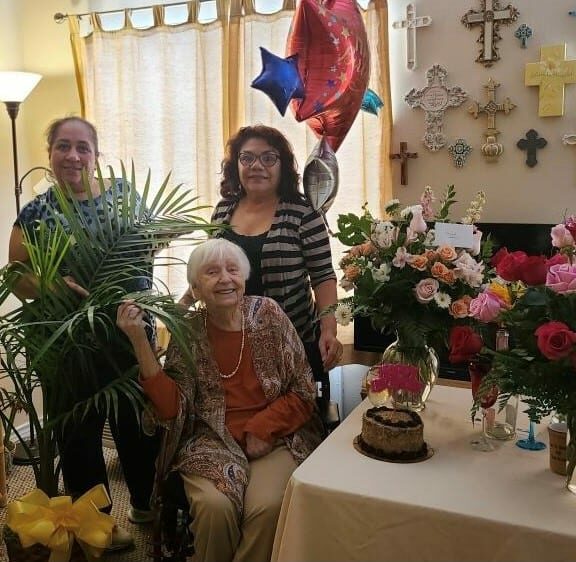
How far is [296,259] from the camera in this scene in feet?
6.86

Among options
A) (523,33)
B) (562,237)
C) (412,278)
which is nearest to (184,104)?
(523,33)

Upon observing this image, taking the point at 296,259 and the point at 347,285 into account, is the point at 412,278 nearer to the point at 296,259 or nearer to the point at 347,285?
the point at 347,285

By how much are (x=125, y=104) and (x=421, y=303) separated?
2386mm

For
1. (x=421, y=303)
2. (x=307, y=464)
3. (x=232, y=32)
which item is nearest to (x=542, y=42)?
(x=232, y=32)

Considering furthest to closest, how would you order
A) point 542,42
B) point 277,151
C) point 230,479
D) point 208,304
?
point 542,42 → point 277,151 → point 208,304 → point 230,479

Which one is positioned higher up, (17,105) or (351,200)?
(17,105)

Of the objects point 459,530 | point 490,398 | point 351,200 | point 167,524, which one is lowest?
point 167,524

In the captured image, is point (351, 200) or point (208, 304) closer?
point (208, 304)

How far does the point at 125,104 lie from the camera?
331 cm

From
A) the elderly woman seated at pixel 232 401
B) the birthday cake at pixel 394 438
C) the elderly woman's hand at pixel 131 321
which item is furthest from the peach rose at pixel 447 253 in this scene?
the elderly woman's hand at pixel 131 321

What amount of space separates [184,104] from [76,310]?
1.78m

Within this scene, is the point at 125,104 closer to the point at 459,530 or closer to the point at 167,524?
the point at 167,524

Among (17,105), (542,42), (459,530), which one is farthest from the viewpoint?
(17,105)

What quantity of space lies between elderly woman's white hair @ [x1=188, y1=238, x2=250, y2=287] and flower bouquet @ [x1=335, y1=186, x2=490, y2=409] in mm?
393
